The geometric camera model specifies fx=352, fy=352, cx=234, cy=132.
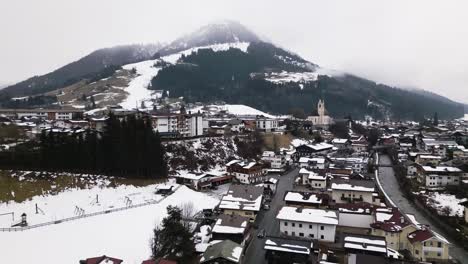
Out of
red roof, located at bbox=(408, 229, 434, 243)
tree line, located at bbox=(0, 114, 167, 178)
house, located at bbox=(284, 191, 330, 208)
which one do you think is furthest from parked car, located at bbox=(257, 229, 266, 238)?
tree line, located at bbox=(0, 114, 167, 178)

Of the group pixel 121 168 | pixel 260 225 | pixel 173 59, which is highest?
pixel 173 59

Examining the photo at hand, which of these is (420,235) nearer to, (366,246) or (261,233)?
(366,246)

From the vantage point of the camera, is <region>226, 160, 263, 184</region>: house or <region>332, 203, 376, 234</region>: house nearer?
<region>332, 203, 376, 234</region>: house

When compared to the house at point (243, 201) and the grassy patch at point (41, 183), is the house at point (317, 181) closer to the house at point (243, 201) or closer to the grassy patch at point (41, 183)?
the house at point (243, 201)

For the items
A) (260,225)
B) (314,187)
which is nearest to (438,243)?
(260,225)

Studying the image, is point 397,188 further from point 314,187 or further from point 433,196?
point 314,187

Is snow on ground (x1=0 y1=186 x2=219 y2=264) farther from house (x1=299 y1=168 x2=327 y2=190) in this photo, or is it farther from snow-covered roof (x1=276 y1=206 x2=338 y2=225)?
house (x1=299 y1=168 x2=327 y2=190)

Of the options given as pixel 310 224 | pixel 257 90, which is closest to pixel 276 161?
pixel 310 224
